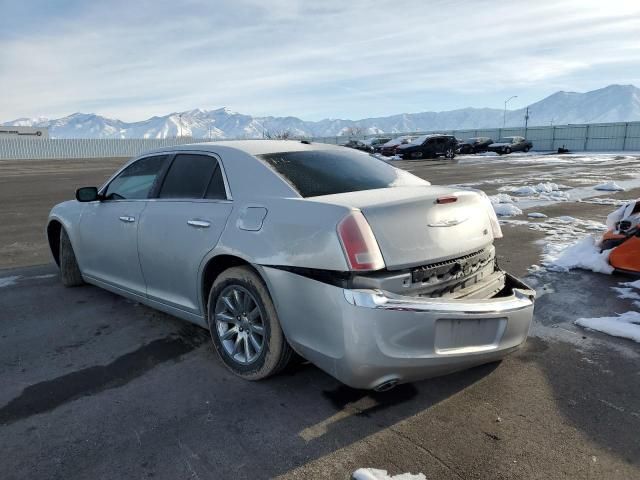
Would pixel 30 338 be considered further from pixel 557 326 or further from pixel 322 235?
pixel 557 326

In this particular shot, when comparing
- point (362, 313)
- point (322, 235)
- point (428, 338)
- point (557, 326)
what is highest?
point (322, 235)

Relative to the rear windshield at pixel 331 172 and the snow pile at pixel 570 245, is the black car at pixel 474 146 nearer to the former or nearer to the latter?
the snow pile at pixel 570 245

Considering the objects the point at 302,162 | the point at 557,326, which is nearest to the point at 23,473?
the point at 302,162

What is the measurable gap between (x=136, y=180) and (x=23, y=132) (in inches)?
3710

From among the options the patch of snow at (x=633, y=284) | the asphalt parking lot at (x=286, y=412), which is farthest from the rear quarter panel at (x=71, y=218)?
the patch of snow at (x=633, y=284)

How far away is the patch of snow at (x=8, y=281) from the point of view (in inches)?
215

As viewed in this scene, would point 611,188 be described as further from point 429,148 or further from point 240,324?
point 429,148

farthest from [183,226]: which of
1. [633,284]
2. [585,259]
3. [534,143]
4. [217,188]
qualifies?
[534,143]

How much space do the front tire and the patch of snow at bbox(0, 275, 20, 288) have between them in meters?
3.34

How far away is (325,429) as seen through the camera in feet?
8.82

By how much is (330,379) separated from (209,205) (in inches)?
57.2

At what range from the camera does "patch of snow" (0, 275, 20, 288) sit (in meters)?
A: 5.47

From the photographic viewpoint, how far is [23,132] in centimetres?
8325

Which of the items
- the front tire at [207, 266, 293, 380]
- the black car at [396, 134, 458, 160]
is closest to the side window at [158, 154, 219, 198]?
the front tire at [207, 266, 293, 380]
